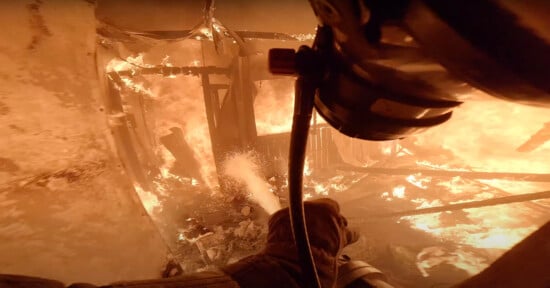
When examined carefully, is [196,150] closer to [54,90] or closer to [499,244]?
[54,90]

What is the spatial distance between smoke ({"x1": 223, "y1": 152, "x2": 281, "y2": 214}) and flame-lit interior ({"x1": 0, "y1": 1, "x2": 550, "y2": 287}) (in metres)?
0.02

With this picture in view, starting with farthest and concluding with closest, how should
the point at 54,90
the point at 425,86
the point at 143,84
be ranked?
the point at 143,84
the point at 54,90
the point at 425,86

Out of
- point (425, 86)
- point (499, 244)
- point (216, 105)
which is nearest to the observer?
point (425, 86)

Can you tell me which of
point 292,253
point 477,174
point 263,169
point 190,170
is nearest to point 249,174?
point 263,169

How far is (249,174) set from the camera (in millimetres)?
6406

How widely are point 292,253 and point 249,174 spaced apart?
5.11 metres

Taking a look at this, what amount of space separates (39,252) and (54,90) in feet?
3.41

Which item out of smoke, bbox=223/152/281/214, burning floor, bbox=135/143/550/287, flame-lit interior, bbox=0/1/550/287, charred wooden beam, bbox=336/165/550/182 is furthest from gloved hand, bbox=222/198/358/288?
smoke, bbox=223/152/281/214

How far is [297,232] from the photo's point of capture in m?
1.05

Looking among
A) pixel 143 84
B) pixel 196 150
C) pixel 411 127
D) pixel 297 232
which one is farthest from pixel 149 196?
pixel 411 127

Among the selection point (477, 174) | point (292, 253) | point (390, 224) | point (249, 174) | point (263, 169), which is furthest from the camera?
point (263, 169)

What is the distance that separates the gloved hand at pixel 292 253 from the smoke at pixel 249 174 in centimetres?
456

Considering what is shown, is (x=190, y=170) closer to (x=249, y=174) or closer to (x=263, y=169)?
(x=249, y=174)

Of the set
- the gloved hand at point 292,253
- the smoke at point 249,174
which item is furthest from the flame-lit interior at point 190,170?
the gloved hand at point 292,253
